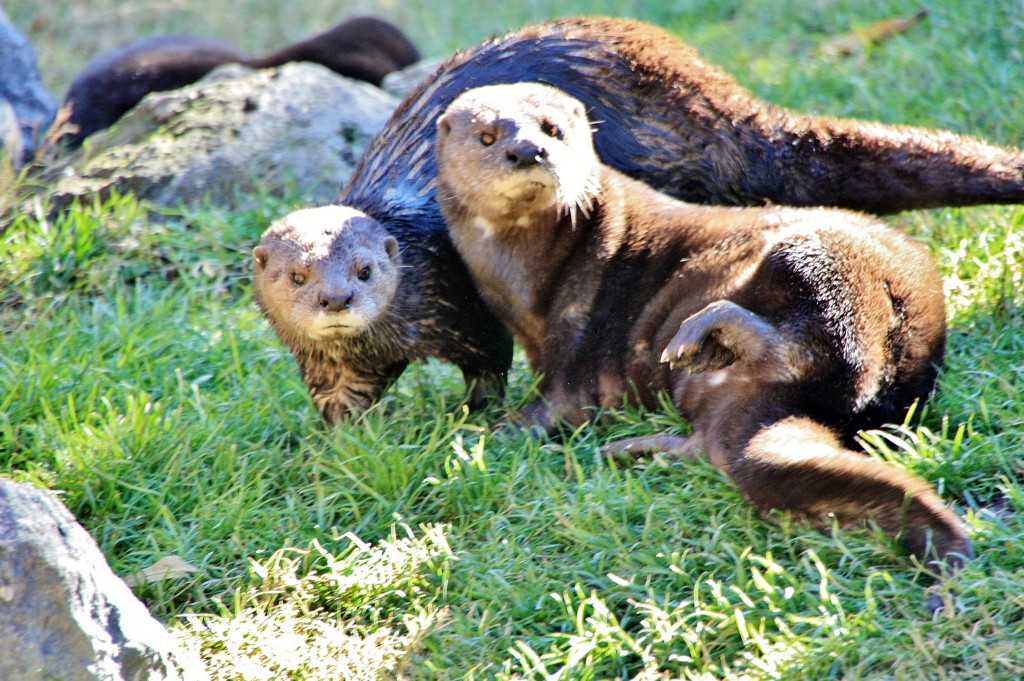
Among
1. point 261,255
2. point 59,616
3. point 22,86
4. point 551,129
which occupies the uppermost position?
point 551,129

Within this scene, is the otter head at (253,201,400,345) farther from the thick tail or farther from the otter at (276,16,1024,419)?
the thick tail

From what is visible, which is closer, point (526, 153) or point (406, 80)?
point (526, 153)

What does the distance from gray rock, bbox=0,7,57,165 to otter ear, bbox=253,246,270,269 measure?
2.48 meters

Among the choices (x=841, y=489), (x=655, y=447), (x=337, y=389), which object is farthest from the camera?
(x=337, y=389)

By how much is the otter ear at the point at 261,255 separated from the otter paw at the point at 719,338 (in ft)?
4.08

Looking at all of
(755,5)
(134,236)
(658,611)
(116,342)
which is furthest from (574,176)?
(755,5)

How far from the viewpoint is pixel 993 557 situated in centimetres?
231

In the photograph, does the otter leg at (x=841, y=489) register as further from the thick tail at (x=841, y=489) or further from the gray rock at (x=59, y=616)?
the gray rock at (x=59, y=616)

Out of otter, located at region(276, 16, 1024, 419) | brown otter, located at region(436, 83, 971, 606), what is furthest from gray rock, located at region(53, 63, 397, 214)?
brown otter, located at region(436, 83, 971, 606)

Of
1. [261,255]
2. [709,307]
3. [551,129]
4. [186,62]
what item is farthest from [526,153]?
[186,62]

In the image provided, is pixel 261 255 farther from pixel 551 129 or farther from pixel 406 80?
pixel 406 80

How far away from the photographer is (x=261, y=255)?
3318mm

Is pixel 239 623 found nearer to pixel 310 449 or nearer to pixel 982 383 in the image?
pixel 310 449

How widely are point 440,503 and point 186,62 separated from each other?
4.06 metres
